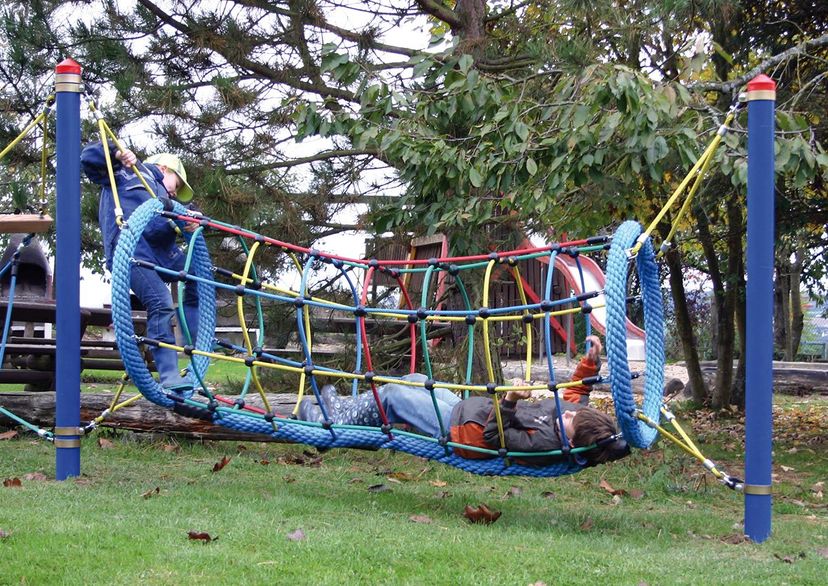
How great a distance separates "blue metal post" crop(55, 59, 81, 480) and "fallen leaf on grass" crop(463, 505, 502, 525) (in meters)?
2.13

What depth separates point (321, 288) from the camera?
8656 millimetres

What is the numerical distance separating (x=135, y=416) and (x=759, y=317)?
408cm

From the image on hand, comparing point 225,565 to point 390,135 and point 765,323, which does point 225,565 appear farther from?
point 390,135

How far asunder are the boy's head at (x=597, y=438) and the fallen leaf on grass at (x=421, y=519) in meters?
0.76

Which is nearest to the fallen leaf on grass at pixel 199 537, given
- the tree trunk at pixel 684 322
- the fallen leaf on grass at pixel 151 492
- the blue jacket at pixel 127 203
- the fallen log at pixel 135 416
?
the fallen leaf on grass at pixel 151 492

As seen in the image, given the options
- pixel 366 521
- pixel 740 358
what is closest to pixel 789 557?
pixel 366 521

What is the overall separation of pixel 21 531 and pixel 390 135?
3.17 meters

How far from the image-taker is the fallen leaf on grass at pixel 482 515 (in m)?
4.55

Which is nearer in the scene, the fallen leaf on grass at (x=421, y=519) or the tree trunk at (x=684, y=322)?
the fallen leaf on grass at (x=421, y=519)

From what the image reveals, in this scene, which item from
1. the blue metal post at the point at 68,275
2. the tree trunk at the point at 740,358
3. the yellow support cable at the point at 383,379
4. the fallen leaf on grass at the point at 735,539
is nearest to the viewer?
the yellow support cable at the point at 383,379

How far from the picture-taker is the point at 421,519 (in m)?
4.50

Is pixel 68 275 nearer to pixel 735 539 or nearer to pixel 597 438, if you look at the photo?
pixel 597 438

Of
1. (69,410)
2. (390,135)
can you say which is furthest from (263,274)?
(69,410)

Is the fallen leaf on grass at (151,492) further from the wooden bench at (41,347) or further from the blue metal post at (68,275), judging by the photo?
the wooden bench at (41,347)
